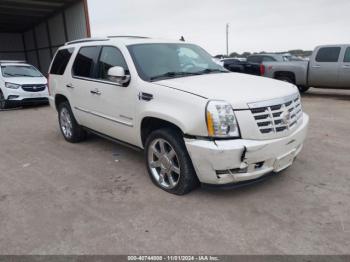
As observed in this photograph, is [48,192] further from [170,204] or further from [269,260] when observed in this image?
[269,260]

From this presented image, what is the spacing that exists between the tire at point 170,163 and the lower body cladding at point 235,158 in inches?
5.8

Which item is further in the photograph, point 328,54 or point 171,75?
point 328,54

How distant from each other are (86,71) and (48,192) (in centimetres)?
207

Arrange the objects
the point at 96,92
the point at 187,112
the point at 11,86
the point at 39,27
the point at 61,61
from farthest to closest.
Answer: the point at 39,27 < the point at 11,86 < the point at 61,61 < the point at 96,92 < the point at 187,112

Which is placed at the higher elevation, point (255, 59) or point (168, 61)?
point (168, 61)

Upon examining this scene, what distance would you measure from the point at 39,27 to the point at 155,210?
23.4 metres

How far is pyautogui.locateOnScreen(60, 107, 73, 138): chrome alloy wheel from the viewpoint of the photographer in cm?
588

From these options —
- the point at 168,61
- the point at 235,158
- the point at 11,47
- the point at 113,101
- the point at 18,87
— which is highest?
the point at 11,47

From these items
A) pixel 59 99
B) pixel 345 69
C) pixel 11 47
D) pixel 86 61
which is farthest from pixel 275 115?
pixel 11 47

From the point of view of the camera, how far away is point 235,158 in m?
3.04

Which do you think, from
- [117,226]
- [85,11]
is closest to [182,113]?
[117,226]

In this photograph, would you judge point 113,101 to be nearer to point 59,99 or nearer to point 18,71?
point 59,99

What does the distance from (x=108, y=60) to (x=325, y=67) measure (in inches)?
346

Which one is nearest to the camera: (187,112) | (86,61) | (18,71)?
(187,112)
